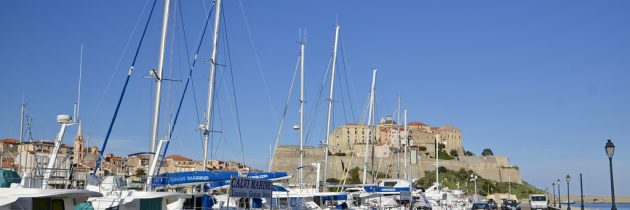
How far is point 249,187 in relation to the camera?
16.2m

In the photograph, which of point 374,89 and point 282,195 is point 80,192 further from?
point 374,89

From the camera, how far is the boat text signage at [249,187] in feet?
50.6

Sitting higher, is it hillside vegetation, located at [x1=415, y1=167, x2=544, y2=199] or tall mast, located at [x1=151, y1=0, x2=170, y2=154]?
tall mast, located at [x1=151, y1=0, x2=170, y2=154]

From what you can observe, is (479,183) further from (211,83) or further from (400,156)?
(211,83)

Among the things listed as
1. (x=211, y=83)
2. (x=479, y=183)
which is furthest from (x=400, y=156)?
A: (x=211, y=83)

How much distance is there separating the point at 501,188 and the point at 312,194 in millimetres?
129470

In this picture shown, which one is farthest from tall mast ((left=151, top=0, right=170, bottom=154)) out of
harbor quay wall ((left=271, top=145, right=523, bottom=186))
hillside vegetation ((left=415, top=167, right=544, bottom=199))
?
hillside vegetation ((left=415, top=167, right=544, bottom=199))

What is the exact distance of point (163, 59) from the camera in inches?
1027

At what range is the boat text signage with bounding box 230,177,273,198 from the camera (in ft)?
50.6

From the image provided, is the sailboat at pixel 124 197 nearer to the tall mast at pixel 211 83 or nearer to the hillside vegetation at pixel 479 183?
the tall mast at pixel 211 83

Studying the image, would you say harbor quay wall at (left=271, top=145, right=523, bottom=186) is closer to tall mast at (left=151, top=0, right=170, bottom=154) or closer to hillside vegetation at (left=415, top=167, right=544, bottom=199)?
hillside vegetation at (left=415, top=167, right=544, bottom=199)

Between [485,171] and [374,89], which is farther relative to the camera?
[485,171]

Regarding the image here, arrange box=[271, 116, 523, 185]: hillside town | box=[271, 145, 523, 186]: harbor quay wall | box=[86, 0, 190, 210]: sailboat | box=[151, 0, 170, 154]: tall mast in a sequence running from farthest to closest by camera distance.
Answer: box=[271, 145, 523, 186]: harbor quay wall, box=[271, 116, 523, 185]: hillside town, box=[151, 0, 170, 154]: tall mast, box=[86, 0, 190, 210]: sailboat

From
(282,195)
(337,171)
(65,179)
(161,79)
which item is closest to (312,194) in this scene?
(282,195)
